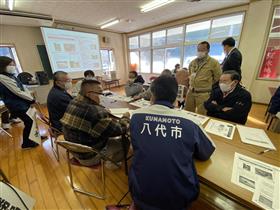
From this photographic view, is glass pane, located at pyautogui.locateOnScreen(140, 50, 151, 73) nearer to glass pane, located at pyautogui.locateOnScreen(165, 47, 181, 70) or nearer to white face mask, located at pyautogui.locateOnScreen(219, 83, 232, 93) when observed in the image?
glass pane, located at pyautogui.locateOnScreen(165, 47, 181, 70)

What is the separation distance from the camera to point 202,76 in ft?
7.63

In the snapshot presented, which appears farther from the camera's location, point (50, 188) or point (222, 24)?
point (222, 24)

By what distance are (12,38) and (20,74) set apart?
4.01 feet

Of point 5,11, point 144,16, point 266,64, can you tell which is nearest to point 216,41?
point 266,64

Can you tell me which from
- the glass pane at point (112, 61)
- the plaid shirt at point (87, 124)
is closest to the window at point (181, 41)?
the glass pane at point (112, 61)

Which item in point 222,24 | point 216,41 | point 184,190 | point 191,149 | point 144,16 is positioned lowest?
point 184,190

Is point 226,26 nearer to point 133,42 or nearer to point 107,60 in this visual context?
point 133,42

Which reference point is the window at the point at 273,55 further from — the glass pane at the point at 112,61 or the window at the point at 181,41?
the glass pane at the point at 112,61

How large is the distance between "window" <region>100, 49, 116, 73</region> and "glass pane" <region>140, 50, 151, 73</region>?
1601 mm

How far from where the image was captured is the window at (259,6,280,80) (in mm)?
3793

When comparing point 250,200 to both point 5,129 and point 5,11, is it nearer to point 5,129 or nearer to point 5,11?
point 5,129

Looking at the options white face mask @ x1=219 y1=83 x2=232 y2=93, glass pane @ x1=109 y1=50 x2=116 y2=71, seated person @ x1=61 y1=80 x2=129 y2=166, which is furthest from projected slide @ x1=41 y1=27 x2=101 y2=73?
white face mask @ x1=219 y1=83 x2=232 y2=93

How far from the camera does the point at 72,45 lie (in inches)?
209

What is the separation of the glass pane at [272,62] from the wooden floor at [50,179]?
505 cm
